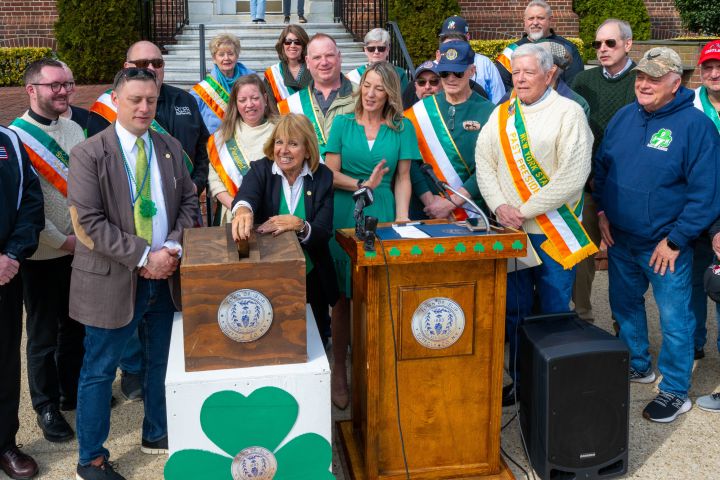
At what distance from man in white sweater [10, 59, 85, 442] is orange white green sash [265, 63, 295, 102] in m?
1.81

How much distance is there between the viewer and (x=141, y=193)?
343cm

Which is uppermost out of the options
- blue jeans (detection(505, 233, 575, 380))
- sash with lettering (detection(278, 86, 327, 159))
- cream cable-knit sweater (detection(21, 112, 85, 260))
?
sash with lettering (detection(278, 86, 327, 159))

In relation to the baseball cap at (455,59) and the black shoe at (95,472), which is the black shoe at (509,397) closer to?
the baseball cap at (455,59)

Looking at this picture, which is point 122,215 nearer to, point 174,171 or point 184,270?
point 174,171

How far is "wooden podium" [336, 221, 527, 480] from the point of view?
3334 mm

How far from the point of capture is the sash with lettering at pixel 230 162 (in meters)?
4.51

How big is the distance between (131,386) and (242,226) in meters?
1.76

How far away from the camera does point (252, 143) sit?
4.50 m

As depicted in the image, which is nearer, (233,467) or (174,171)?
(233,467)

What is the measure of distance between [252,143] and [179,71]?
6.81 metres

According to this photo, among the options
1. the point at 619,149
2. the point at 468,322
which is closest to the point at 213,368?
the point at 468,322

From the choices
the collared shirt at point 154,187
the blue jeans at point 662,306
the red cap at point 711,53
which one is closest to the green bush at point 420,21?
the red cap at point 711,53

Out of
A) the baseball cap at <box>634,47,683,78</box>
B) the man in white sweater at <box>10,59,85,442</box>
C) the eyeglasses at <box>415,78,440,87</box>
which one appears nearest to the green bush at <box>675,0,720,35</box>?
the eyeglasses at <box>415,78,440,87</box>

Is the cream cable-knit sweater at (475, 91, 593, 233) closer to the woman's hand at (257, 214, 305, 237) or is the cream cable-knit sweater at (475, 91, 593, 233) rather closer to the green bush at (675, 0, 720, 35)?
the woman's hand at (257, 214, 305, 237)
